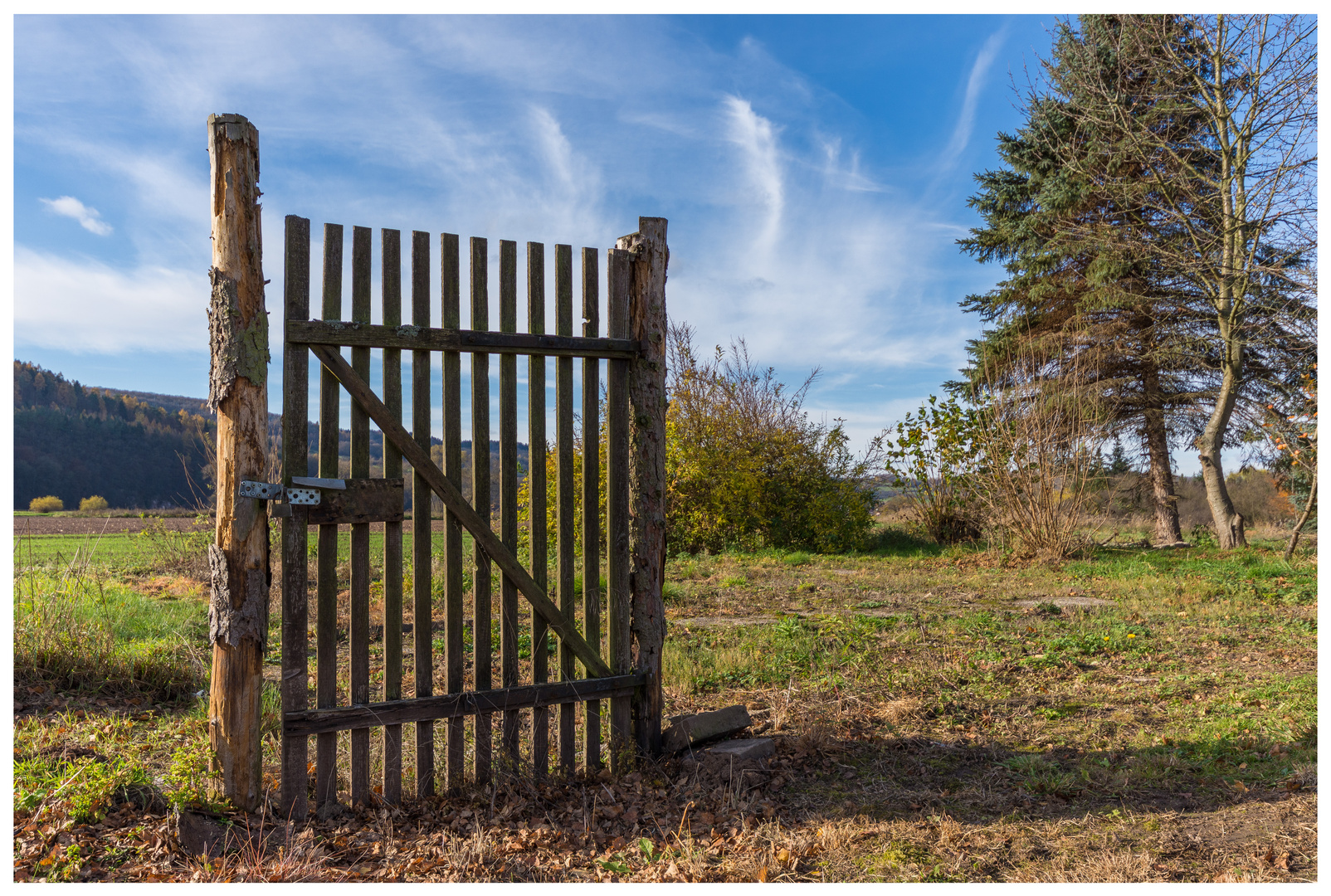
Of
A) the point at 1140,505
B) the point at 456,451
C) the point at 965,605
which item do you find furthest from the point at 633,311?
the point at 1140,505

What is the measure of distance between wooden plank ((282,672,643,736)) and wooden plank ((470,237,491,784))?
0.31 ft

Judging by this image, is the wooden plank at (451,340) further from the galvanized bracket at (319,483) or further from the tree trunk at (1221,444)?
the tree trunk at (1221,444)

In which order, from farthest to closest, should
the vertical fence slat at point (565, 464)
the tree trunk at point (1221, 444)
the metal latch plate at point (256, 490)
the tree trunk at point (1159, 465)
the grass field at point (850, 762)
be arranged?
the tree trunk at point (1159, 465) → the tree trunk at point (1221, 444) → the vertical fence slat at point (565, 464) → the metal latch plate at point (256, 490) → the grass field at point (850, 762)

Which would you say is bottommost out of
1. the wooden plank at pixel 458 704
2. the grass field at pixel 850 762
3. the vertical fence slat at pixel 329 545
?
the grass field at pixel 850 762

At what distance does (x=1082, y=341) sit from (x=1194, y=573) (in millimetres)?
6725

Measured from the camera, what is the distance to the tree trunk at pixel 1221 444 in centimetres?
1444

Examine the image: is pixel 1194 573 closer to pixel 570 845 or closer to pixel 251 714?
pixel 570 845

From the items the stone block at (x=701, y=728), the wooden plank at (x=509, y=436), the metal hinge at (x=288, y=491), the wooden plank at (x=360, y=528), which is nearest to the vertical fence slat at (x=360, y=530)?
the wooden plank at (x=360, y=528)

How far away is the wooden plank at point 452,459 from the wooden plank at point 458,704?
74 millimetres

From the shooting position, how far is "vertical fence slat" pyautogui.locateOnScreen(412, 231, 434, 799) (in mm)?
3699

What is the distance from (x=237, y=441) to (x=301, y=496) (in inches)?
14.5

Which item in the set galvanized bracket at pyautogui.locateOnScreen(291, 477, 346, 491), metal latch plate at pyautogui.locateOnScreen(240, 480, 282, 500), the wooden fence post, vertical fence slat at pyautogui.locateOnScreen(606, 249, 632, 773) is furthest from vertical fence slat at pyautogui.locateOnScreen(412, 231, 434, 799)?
the wooden fence post

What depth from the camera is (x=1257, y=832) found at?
3.34 m

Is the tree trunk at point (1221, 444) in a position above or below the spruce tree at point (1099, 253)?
below
